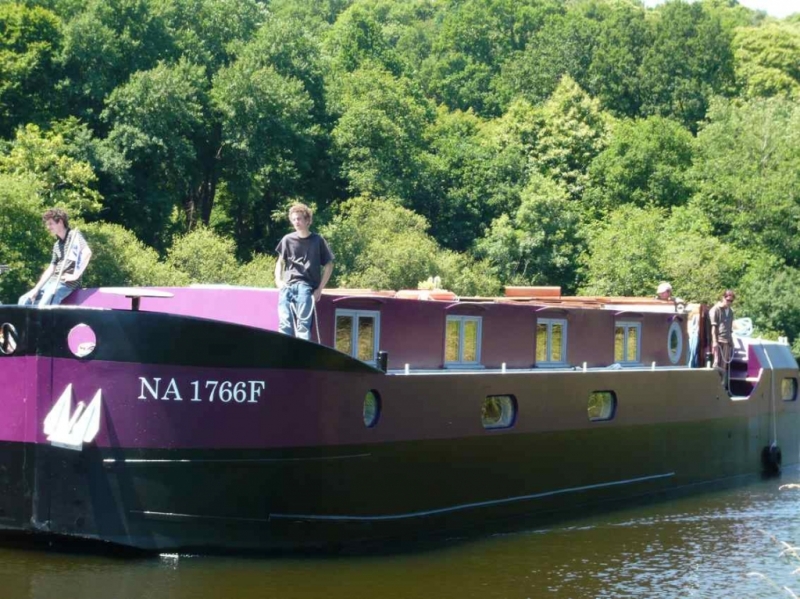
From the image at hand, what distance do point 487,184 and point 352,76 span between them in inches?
416

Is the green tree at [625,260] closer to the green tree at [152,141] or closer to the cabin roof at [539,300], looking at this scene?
the green tree at [152,141]

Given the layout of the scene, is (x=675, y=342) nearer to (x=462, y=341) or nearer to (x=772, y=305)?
(x=462, y=341)

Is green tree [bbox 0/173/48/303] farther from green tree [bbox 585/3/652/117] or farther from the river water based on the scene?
green tree [bbox 585/3/652/117]

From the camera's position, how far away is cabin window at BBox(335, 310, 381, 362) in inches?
663

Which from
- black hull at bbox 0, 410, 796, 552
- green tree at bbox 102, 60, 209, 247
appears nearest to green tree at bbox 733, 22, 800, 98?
green tree at bbox 102, 60, 209, 247

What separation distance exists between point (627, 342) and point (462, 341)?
463 centimetres

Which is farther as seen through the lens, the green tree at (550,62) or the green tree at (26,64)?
the green tree at (550,62)

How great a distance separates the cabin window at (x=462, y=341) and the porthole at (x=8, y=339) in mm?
6231

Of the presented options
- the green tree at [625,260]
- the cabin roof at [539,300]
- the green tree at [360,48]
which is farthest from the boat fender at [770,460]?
the green tree at [360,48]

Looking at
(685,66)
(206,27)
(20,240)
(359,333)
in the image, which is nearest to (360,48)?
(206,27)

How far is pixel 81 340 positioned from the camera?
14.5m

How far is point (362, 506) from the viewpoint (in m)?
15.9

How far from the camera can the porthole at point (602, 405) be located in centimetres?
2047

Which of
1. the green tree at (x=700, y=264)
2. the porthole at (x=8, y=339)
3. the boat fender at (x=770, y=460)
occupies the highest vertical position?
the green tree at (x=700, y=264)
